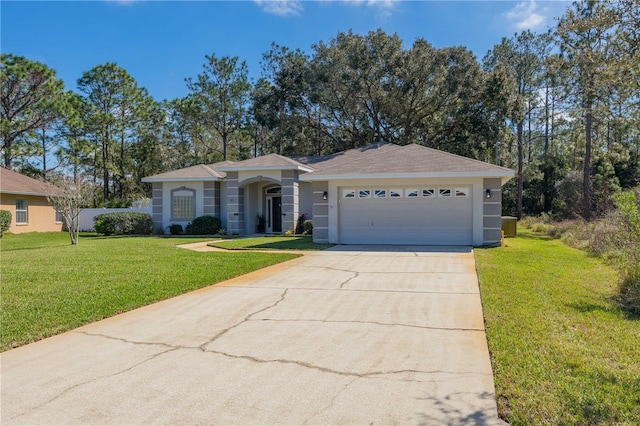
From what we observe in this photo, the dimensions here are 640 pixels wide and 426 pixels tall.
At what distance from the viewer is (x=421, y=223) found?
16.3 metres

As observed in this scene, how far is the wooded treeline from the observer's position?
2809cm

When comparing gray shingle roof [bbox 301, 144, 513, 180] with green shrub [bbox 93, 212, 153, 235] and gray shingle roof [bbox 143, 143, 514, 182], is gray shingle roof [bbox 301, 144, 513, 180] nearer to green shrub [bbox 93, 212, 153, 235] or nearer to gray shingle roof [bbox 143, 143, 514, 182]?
gray shingle roof [bbox 143, 143, 514, 182]

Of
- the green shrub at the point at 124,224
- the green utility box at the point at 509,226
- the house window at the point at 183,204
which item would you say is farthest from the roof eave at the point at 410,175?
the green shrub at the point at 124,224

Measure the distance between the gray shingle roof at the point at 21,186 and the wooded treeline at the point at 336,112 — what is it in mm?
2331

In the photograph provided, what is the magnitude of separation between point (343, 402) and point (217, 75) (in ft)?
125

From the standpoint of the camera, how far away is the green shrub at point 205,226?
22.6 m

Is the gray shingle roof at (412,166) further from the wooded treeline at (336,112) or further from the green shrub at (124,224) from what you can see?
the green shrub at (124,224)

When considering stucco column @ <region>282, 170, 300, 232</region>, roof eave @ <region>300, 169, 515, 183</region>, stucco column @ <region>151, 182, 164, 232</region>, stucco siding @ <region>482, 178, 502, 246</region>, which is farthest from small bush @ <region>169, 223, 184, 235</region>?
stucco siding @ <region>482, 178, 502, 246</region>

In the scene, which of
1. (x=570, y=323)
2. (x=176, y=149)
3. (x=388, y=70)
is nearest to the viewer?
(x=570, y=323)

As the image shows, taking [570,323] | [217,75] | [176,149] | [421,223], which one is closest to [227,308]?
[570,323]

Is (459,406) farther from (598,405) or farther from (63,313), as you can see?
(63,313)

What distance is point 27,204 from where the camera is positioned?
26.4 m

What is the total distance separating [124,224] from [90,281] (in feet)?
54.1

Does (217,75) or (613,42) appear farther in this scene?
(217,75)
